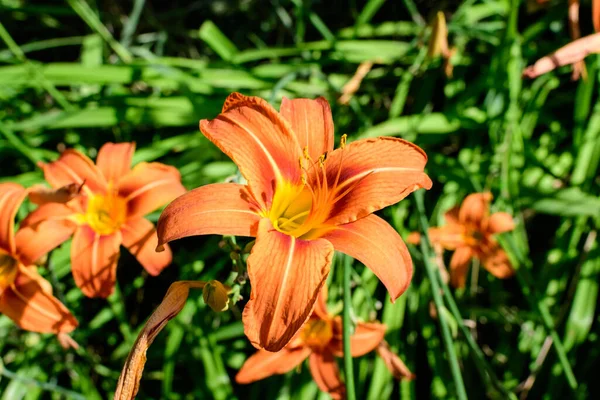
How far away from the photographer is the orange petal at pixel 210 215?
0.87 metres

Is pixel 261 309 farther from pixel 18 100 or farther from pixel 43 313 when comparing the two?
pixel 18 100

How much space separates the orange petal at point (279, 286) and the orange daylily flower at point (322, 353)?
42cm

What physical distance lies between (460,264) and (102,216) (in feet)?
3.27

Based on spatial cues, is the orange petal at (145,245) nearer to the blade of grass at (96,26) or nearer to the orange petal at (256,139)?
the orange petal at (256,139)

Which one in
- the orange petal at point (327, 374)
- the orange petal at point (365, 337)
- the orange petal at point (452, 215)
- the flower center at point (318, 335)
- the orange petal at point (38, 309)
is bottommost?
the orange petal at point (327, 374)

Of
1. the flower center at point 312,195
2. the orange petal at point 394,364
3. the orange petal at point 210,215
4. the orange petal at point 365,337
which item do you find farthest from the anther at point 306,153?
the orange petal at point 394,364

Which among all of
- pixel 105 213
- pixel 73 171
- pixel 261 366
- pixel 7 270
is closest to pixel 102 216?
pixel 105 213

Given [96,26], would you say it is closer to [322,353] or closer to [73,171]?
[73,171]

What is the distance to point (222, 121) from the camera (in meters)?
1.00

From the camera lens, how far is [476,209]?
5.23 feet

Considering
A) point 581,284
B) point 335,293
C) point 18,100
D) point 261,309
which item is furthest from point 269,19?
point 261,309

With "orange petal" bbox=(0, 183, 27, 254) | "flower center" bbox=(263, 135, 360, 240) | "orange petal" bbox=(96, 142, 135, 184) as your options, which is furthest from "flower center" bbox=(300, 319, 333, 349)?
"orange petal" bbox=(0, 183, 27, 254)

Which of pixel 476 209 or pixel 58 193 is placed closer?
pixel 58 193

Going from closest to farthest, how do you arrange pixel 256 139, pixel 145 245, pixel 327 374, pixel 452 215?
pixel 256 139
pixel 145 245
pixel 327 374
pixel 452 215
